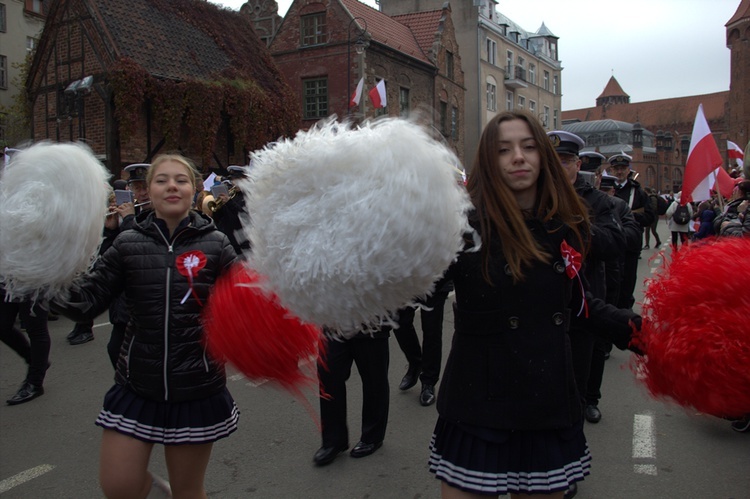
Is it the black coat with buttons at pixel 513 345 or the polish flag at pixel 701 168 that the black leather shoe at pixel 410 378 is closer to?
the black coat with buttons at pixel 513 345

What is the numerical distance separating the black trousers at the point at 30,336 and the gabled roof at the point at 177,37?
11.6 meters

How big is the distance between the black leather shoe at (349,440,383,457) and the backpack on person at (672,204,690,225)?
480 inches

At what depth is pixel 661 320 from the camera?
190cm

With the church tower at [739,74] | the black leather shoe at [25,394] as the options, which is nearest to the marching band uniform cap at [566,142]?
the black leather shoe at [25,394]

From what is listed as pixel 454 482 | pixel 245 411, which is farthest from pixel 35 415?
pixel 454 482

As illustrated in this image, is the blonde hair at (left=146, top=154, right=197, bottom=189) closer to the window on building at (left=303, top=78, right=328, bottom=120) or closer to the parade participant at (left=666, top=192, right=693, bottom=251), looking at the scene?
the parade participant at (left=666, top=192, right=693, bottom=251)

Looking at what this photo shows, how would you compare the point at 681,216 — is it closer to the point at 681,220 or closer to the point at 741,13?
the point at 681,220

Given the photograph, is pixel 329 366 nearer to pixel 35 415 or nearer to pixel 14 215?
pixel 14 215

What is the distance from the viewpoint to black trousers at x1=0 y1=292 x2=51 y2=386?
4.81m

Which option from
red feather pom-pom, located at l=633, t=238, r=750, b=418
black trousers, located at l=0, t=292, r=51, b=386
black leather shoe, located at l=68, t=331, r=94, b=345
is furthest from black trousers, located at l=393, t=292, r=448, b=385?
black leather shoe, located at l=68, t=331, r=94, b=345

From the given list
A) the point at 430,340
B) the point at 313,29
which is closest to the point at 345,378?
the point at 430,340

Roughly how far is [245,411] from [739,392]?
372cm

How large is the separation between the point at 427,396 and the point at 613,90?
113m

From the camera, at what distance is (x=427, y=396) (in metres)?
4.77
